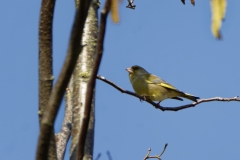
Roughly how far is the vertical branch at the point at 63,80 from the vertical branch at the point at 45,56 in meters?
0.34

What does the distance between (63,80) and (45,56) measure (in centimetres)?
55

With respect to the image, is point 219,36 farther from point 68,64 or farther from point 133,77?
point 133,77

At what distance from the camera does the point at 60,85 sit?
157 cm

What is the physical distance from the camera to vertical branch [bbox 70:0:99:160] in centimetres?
299

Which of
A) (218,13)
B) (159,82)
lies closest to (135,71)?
(159,82)

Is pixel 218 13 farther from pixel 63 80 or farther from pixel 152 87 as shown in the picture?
pixel 152 87

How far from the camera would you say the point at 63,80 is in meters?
1.55

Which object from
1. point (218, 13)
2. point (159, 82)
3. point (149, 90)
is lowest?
point (218, 13)

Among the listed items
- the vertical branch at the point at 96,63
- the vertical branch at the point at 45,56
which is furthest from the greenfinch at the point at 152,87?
the vertical branch at the point at 96,63

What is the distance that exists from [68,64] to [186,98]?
571 cm

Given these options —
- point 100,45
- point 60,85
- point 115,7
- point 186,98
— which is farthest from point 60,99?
point 186,98

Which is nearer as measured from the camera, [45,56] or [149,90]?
[45,56]

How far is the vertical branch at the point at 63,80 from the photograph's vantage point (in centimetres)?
142

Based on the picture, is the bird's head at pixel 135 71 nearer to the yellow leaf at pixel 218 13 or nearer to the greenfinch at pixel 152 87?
the greenfinch at pixel 152 87
